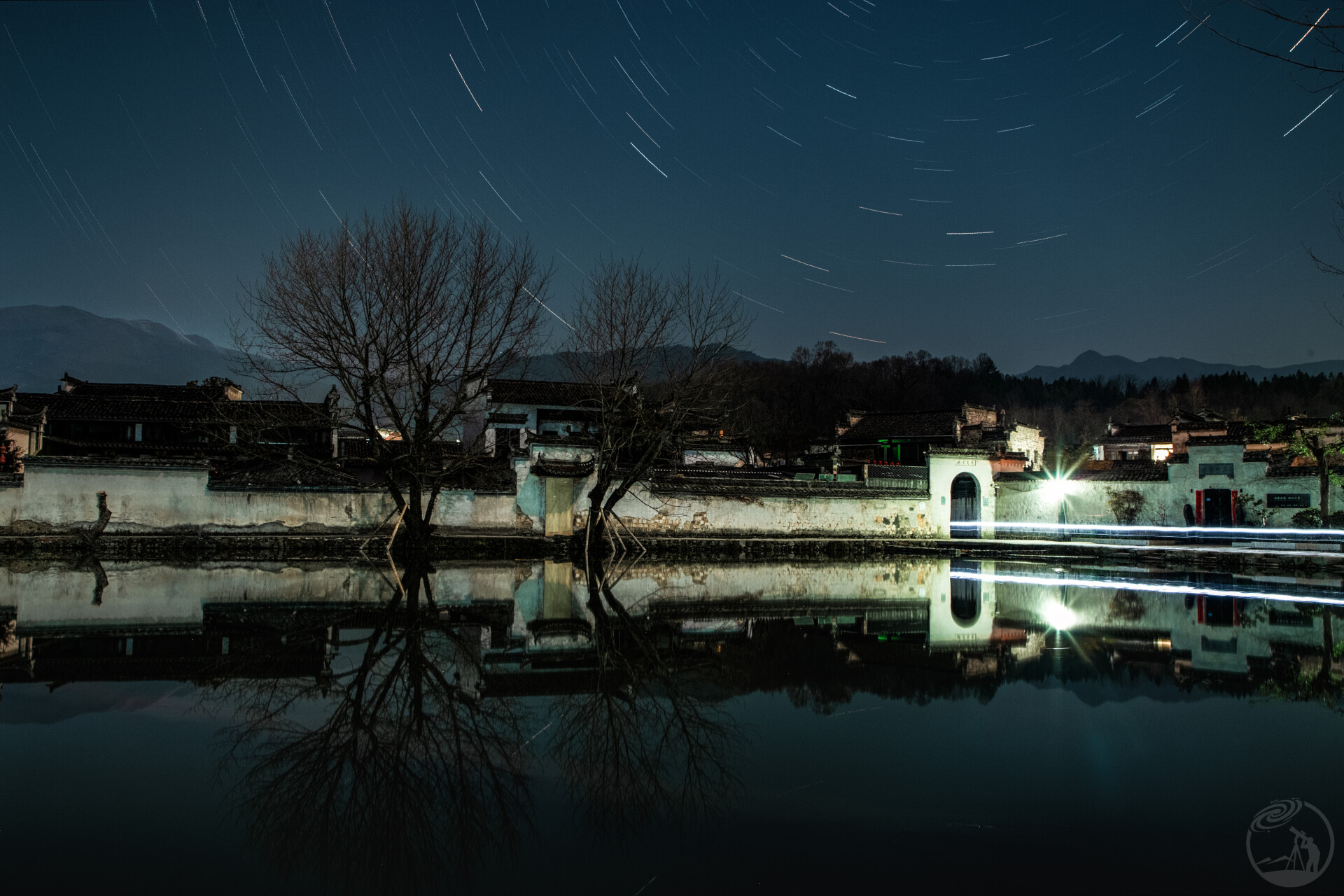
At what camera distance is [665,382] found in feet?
76.4

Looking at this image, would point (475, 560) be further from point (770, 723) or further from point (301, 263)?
point (770, 723)

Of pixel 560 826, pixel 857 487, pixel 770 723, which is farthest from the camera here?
pixel 857 487

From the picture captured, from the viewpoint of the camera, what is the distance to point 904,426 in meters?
51.4

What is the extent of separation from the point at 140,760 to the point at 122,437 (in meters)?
37.4

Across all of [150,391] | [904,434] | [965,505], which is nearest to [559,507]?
[965,505]

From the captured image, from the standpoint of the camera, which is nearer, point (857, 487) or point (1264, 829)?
point (1264, 829)

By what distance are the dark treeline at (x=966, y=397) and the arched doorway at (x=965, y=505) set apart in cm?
2348

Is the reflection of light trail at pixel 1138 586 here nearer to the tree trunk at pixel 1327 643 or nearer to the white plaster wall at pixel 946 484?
the tree trunk at pixel 1327 643

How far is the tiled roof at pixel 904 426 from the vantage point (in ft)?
163

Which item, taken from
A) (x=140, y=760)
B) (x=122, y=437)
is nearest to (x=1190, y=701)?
(x=140, y=760)

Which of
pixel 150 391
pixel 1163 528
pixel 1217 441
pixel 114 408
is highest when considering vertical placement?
pixel 150 391

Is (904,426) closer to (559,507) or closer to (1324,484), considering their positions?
(1324,484)

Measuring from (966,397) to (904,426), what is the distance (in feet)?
138

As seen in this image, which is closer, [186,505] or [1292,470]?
[186,505]
